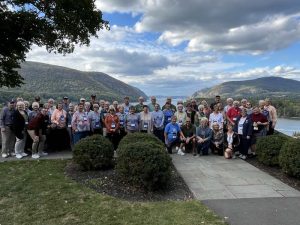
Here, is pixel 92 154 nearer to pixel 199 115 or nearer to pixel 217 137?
pixel 217 137

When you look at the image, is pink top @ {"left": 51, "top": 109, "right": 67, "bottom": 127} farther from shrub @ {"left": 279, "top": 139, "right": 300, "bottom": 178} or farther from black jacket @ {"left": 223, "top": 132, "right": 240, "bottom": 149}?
shrub @ {"left": 279, "top": 139, "right": 300, "bottom": 178}

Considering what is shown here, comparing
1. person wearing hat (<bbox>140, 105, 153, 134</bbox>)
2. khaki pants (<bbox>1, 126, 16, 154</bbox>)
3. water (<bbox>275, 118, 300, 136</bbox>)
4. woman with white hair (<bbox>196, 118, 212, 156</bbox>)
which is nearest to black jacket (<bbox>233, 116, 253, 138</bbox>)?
woman with white hair (<bbox>196, 118, 212, 156</bbox>)

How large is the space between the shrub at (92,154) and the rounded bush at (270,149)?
5080 millimetres

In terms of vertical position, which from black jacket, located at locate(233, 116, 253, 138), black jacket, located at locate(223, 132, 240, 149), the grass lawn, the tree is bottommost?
the grass lawn

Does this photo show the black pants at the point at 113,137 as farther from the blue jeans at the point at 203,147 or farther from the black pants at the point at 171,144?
the blue jeans at the point at 203,147

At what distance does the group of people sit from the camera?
11334 millimetres

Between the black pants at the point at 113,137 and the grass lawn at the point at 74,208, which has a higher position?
the black pants at the point at 113,137

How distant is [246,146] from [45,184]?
7231 mm

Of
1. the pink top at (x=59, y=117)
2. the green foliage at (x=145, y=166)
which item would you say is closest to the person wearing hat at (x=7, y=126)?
the pink top at (x=59, y=117)

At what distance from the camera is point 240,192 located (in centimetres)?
785

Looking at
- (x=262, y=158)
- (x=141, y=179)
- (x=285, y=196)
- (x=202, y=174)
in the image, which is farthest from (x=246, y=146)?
(x=141, y=179)

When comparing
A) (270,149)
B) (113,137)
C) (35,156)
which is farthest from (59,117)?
(270,149)

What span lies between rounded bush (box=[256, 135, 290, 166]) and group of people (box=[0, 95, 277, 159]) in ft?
3.25

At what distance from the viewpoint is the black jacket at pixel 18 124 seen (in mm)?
11023
